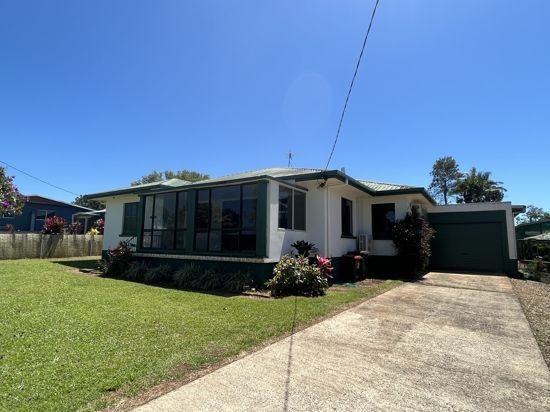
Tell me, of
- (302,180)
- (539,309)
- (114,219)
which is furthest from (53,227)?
(539,309)

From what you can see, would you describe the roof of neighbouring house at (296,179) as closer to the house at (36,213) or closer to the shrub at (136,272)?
the shrub at (136,272)

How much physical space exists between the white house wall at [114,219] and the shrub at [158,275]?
6538 mm

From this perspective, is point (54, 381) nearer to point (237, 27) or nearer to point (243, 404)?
point (243, 404)

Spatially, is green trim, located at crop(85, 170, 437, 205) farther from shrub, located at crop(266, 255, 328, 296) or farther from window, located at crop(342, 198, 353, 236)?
shrub, located at crop(266, 255, 328, 296)

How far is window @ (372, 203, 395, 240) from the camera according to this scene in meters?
14.3

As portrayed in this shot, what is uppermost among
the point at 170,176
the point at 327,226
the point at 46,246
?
the point at 170,176

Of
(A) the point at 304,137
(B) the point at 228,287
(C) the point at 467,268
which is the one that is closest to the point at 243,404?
(B) the point at 228,287

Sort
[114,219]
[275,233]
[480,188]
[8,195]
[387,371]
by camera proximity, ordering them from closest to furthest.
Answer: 1. [387,371]
2. [275,233]
3. [8,195]
4. [114,219]
5. [480,188]

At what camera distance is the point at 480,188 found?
39469mm

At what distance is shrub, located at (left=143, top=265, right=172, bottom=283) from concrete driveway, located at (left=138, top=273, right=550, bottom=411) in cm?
653

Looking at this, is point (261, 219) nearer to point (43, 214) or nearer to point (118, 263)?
point (118, 263)

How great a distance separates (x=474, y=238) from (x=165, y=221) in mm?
14165

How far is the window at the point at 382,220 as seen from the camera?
46.8 feet

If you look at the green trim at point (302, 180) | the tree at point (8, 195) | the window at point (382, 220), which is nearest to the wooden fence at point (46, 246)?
the tree at point (8, 195)
